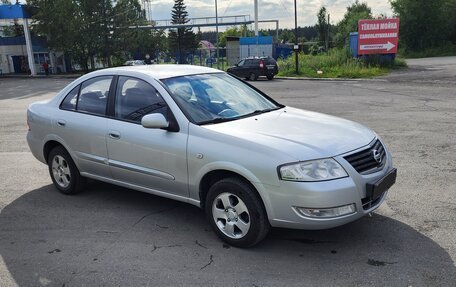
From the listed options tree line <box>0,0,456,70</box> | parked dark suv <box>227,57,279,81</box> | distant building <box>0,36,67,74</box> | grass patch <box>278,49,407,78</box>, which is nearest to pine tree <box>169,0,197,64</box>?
tree line <box>0,0,456,70</box>

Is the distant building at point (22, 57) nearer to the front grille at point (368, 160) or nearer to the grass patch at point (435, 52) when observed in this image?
the grass patch at point (435, 52)

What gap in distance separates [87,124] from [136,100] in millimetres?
779

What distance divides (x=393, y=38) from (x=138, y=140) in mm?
28048

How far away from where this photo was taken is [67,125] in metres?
5.55

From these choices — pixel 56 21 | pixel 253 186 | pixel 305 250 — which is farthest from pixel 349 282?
pixel 56 21

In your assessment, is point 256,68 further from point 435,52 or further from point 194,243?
point 435,52

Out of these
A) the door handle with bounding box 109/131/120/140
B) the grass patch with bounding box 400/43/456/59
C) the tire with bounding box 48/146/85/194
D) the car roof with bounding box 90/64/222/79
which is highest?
the car roof with bounding box 90/64/222/79

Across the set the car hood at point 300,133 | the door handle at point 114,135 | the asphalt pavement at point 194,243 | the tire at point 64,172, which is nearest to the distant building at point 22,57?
the asphalt pavement at point 194,243

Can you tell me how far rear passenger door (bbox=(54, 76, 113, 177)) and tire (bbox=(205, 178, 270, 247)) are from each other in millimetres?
1648

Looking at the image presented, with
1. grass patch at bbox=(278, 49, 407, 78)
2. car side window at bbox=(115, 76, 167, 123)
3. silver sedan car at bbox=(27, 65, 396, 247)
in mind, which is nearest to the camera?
silver sedan car at bbox=(27, 65, 396, 247)

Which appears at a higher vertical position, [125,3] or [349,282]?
[125,3]

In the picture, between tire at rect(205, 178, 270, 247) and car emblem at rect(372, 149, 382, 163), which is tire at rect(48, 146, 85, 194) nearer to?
tire at rect(205, 178, 270, 247)

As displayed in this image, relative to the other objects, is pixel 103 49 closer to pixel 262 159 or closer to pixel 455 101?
pixel 455 101

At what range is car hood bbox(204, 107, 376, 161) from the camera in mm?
3801
